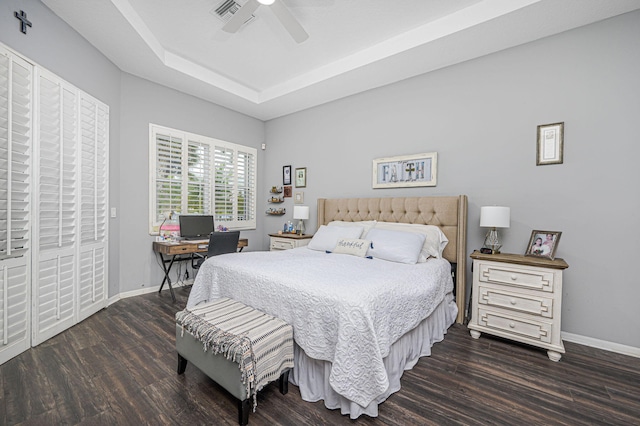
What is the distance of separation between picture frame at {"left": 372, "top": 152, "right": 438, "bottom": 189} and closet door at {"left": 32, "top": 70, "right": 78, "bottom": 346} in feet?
11.3

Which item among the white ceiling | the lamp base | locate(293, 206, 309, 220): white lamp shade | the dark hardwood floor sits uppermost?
the white ceiling

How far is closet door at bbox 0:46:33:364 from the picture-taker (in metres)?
2.05

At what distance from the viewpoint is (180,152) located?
4.10 m

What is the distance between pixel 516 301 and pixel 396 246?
1120 millimetres

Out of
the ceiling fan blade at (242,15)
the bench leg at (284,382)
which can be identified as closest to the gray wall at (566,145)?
the ceiling fan blade at (242,15)

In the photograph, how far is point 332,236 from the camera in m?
3.33

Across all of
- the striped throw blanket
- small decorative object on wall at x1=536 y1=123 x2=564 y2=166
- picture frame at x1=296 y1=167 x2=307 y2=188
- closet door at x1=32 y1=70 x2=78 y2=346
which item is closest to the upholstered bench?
the striped throw blanket

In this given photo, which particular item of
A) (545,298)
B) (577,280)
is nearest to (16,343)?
(545,298)

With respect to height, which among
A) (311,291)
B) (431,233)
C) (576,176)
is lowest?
(311,291)

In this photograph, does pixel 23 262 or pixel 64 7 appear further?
pixel 64 7

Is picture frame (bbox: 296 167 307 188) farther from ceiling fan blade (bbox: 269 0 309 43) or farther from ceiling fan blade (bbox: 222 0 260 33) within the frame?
ceiling fan blade (bbox: 222 0 260 33)

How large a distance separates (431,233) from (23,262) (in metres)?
3.73

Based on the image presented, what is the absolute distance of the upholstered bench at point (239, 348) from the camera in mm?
1520

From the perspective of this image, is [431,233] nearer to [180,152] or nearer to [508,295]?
[508,295]
